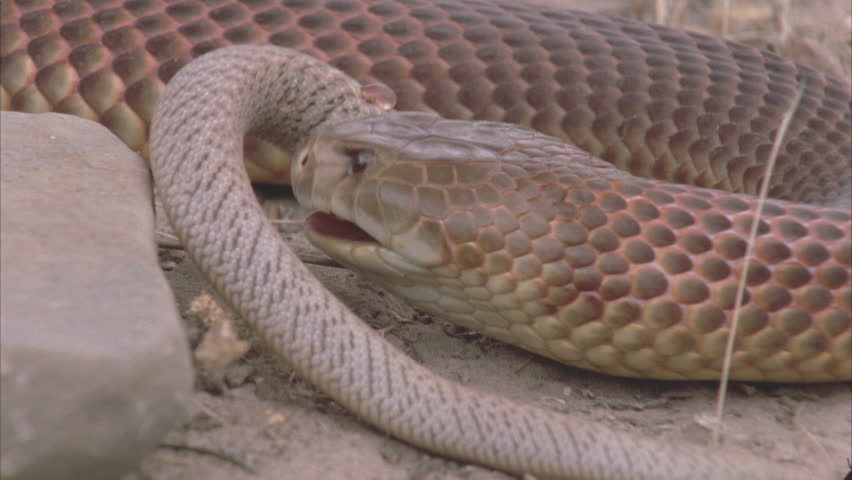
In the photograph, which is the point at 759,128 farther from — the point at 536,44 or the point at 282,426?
the point at 282,426

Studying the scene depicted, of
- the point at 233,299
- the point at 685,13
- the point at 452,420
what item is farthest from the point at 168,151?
the point at 685,13

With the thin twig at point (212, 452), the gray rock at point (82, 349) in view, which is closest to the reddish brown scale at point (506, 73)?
the gray rock at point (82, 349)

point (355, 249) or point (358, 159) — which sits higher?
point (358, 159)

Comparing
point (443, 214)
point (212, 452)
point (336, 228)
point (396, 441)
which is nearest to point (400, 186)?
point (443, 214)

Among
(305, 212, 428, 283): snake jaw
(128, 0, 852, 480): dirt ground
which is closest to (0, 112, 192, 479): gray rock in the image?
(128, 0, 852, 480): dirt ground

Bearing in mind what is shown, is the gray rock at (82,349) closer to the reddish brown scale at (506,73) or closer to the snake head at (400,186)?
the snake head at (400,186)

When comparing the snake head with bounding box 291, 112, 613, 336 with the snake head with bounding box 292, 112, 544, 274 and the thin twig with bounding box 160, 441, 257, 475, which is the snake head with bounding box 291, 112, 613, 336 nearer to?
the snake head with bounding box 292, 112, 544, 274

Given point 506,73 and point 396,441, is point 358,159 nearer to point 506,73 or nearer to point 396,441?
point 396,441
